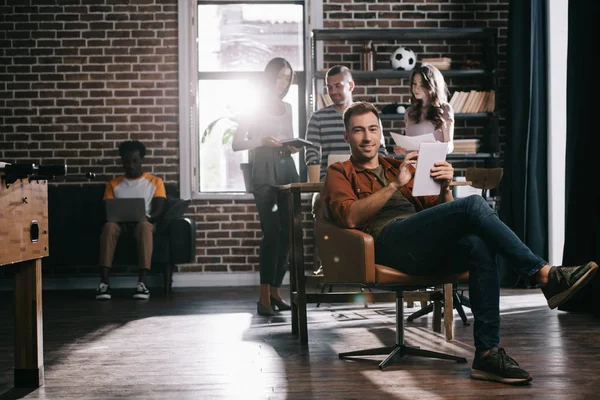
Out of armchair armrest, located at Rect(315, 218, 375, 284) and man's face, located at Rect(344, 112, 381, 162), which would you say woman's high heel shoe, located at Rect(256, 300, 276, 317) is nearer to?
armchair armrest, located at Rect(315, 218, 375, 284)

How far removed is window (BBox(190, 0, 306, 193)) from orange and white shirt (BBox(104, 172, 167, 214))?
56 cm

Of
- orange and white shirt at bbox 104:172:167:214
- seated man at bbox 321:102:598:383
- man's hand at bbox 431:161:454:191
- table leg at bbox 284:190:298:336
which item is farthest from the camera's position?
orange and white shirt at bbox 104:172:167:214

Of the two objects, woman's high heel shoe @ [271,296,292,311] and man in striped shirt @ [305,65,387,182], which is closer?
man in striped shirt @ [305,65,387,182]

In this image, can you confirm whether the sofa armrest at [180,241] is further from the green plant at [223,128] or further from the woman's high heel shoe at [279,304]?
the woman's high heel shoe at [279,304]

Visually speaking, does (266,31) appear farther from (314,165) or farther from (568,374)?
(568,374)

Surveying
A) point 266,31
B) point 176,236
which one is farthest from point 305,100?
point 176,236

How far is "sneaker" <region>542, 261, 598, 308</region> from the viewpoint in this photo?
2.30 metres

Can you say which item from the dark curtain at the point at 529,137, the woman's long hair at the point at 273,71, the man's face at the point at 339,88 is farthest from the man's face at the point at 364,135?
the dark curtain at the point at 529,137

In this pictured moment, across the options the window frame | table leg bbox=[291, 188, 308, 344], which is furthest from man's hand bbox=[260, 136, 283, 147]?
the window frame

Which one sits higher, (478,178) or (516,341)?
(478,178)

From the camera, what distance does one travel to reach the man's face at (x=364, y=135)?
2775mm

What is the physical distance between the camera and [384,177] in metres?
2.83

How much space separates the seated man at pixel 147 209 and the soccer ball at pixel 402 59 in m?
2.26

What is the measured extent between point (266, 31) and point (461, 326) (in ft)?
11.9
